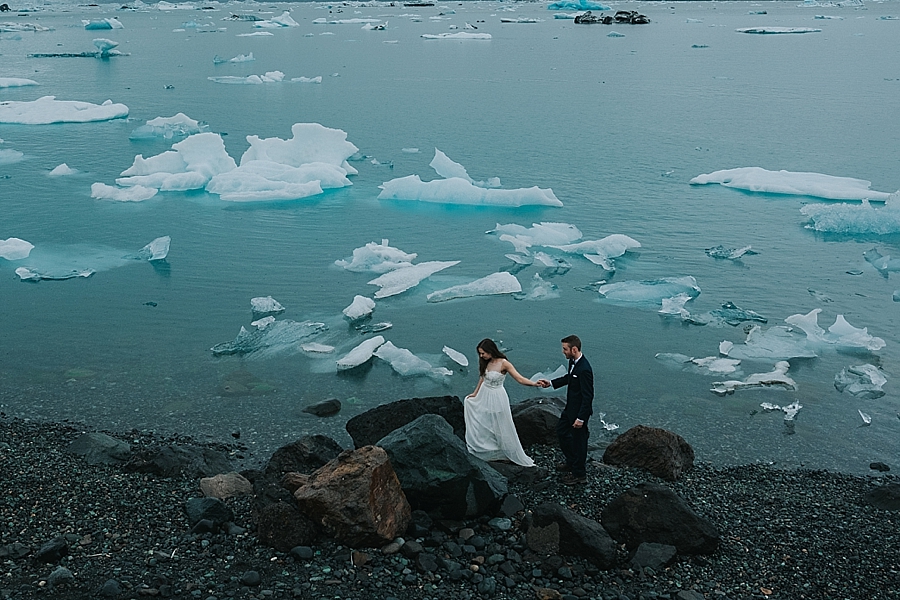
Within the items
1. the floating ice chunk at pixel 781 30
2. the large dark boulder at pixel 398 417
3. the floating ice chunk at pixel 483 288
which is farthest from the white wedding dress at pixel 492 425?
the floating ice chunk at pixel 781 30

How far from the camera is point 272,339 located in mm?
12391

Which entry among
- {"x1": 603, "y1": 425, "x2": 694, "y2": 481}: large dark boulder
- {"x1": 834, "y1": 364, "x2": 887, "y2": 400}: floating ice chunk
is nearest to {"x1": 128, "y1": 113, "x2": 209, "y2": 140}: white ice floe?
{"x1": 834, "y1": 364, "x2": 887, "y2": 400}: floating ice chunk

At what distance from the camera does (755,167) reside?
22016 millimetres

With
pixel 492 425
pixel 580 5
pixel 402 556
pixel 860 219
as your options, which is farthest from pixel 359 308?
pixel 580 5

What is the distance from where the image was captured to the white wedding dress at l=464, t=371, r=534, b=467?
834 centimetres

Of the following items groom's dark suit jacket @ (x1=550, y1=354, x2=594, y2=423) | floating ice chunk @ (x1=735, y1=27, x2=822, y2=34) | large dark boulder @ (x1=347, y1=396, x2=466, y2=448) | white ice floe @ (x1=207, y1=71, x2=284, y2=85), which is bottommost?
large dark boulder @ (x1=347, y1=396, x2=466, y2=448)

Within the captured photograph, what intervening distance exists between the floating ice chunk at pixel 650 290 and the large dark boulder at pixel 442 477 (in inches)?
276

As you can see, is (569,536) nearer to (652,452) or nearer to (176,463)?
(652,452)

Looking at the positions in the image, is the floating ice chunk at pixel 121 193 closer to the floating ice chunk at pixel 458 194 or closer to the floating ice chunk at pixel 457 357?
the floating ice chunk at pixel 458 194

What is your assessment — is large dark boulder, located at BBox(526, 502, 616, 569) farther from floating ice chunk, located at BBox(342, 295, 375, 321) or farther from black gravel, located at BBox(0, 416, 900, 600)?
floating ice chunk, located at BBox(342, 295, 375, 321)

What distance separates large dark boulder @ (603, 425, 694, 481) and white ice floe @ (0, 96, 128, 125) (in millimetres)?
25571

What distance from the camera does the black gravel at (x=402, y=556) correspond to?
6359 mm

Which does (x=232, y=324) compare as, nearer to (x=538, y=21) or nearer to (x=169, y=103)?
(x=169, y=103)

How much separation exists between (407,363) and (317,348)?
4.69ft
